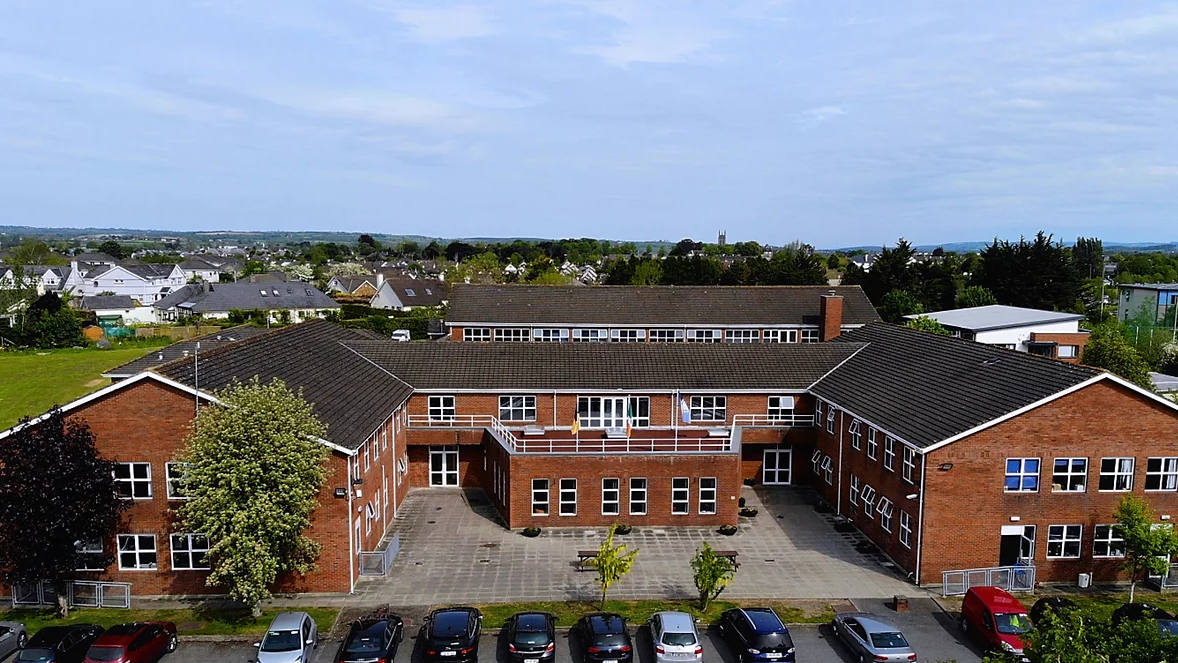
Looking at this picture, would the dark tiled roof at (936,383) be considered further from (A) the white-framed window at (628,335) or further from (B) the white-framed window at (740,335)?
(A) the white-framed window at (628,335)

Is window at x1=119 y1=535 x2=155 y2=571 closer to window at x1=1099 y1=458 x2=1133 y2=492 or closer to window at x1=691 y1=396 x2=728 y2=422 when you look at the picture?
window at x1=691 y1=396 x2=728 y2=422

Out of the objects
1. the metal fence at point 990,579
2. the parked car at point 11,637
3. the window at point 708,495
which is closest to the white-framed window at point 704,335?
the window at point 708,495

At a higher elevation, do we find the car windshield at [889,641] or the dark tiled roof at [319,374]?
the dark tiled roof at [319,374]

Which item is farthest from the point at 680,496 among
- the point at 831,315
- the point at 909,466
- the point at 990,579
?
the point at 831,315

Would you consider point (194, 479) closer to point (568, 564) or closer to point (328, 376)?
point (328, 376)

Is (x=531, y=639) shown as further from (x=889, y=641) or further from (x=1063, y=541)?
(x=1063, y=541)
